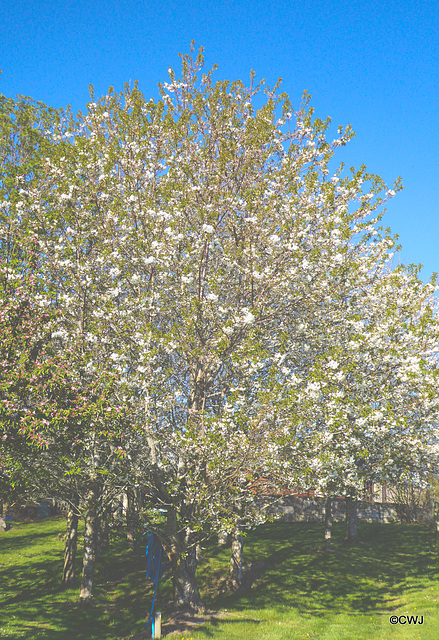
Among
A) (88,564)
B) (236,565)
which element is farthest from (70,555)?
(236,565)

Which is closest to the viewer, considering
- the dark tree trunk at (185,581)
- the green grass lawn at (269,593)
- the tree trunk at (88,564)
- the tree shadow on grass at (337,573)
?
the green grass lawn at (269,593)

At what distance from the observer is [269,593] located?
709 inches

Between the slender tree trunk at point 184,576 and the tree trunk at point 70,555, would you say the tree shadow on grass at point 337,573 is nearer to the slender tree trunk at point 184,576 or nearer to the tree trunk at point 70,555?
the slender tree trunk at point 184,576

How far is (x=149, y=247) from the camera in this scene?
1420cm

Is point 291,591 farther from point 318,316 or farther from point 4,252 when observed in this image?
point 4,252

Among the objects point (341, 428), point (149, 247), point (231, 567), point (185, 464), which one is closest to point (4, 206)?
point (149, 247)

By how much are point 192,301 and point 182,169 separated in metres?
5.06

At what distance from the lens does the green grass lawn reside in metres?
13.8

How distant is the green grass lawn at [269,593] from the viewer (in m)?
13.8

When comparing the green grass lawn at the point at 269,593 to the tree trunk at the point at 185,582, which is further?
the tree trunk at the point at 185,582

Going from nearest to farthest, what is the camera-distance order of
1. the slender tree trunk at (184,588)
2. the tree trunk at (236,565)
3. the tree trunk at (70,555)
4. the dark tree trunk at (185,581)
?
the dark tree trunk at (185,581)
the slender tree trunk at (184,588)
the tree trunk at (236,565)
the tree trunk at (70,555)

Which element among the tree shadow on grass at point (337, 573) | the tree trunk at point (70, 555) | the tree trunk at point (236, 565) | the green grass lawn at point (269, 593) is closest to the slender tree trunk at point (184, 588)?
the green grass lawn at point (269, 593)

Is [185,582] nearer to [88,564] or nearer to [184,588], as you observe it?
[184,588]

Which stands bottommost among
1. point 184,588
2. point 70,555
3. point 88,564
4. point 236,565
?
point 184,588
